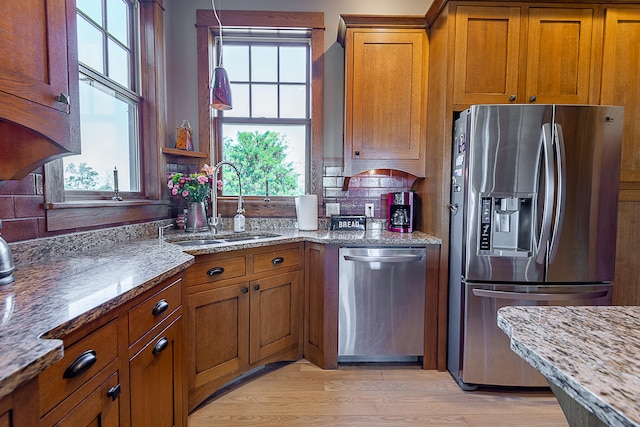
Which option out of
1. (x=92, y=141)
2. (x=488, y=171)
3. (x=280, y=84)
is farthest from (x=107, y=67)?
(x=488, y=171)

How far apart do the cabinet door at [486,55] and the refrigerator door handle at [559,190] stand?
1.34ft

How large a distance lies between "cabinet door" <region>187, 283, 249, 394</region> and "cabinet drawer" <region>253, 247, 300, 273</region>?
5.9 inches

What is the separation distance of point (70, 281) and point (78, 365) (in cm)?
38

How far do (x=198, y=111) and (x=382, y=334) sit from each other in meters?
2.32

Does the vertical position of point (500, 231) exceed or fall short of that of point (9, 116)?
it falls short

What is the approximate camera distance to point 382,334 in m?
2.18

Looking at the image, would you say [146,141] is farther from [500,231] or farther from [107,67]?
[500,231]

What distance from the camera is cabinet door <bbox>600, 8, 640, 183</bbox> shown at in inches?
80.1

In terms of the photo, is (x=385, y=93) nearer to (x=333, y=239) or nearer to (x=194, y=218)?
(x=333, y=239)

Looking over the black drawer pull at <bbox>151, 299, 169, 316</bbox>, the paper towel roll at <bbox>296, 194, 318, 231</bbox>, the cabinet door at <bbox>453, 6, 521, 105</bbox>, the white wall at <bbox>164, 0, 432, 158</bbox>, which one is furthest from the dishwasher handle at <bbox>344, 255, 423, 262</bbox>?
the white wall at <bbox>164, 0, 432, 158</bbox>

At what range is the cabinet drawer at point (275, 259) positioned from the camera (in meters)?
2.00

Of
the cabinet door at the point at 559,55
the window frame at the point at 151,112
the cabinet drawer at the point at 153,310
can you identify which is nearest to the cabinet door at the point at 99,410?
the cabinet drawer at the point at 153,310

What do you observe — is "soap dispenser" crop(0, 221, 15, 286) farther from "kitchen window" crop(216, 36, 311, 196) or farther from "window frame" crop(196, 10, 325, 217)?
Answer: "kitchen window" crop(216, 36, 311, 196)

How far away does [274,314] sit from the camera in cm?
213
